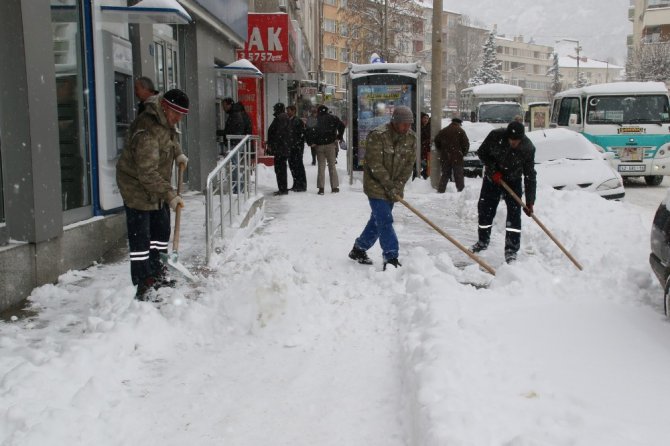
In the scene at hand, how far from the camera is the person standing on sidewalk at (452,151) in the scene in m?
14.1

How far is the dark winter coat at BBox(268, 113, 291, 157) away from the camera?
43.8ft

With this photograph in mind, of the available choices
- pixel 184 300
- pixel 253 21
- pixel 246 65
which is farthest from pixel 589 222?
pixel 253 21

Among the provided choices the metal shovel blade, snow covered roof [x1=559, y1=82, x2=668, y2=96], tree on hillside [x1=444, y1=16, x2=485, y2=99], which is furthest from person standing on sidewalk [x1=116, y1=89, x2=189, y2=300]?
tree on hillside [x1=444, y1=16, x2=485, y2=99]

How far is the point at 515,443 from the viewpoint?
10.2 ft

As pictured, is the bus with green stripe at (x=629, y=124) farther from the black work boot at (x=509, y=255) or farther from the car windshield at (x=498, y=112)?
the black work boot at (x=509, y=255)

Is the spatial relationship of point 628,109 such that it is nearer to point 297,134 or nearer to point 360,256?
point 297,134

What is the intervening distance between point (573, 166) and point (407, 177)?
6911 millimetres

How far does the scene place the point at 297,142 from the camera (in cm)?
1391

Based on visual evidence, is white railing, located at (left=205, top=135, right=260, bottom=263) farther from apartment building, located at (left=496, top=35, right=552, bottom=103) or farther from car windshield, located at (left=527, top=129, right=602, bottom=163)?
apartment building, located at (left=496, top=35, right=552, bottom=103)

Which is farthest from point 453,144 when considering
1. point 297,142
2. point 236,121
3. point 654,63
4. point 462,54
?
point 462,54

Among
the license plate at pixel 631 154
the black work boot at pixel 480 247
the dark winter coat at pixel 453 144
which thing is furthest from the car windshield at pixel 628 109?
the black work boot at pixel 480 247

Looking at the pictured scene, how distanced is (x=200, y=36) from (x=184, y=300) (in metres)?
8.63

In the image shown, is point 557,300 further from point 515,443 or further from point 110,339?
point 110,339

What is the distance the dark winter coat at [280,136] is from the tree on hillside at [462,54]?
7177cm
